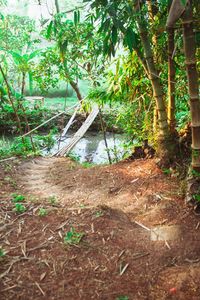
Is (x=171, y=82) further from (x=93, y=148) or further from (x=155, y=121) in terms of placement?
(x=93, y=148)

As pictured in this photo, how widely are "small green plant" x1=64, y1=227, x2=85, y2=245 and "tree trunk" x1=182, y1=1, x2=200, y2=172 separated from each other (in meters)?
1.02

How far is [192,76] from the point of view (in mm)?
2213

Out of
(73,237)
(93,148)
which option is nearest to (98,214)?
(73,237)

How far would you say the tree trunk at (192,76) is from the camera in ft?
6.82

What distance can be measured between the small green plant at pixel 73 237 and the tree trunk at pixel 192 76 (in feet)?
3.36

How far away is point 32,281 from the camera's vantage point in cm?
160

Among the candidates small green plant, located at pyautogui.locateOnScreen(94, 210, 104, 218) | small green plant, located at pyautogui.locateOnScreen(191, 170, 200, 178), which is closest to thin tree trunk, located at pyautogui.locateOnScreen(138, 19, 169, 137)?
small green plant, located at pyautogui.locateOnScreen(191, 170, 200, 178)

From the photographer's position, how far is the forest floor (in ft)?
5.20

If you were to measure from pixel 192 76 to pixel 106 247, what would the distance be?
4.24 feet

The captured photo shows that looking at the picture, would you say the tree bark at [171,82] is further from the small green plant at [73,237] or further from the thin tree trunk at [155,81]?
the small green plant at [73,237]

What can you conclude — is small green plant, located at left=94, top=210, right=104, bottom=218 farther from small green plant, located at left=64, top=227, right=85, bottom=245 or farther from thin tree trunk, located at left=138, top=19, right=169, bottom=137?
thin tree trunk, located at left=138, top=19, right=169, bottom=137

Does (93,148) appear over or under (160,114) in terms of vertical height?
under

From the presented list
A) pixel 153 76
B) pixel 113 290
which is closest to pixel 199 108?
pixel 153 76

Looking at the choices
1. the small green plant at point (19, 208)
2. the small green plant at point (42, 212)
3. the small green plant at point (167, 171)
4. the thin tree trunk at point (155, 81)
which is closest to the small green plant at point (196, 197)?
the small green plant at point (167, 171)
